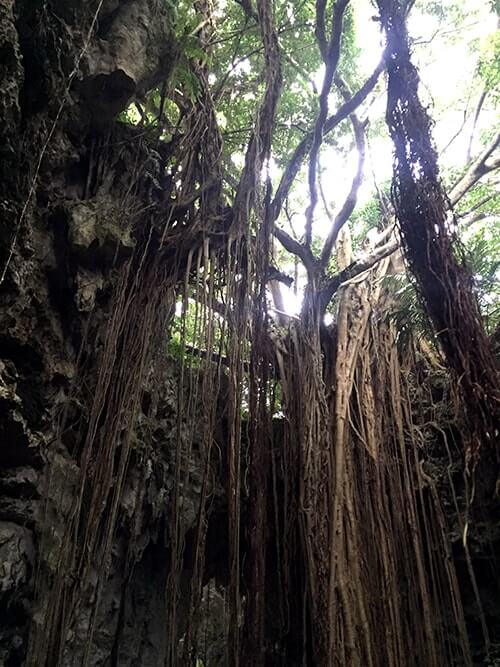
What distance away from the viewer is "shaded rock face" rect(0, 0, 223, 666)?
2.32 metres

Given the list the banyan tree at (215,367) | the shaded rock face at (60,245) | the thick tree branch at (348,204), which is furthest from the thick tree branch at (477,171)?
the shaded rock face at (60,245)

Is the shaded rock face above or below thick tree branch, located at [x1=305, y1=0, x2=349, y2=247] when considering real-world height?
below

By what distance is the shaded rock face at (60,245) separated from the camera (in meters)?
2.32

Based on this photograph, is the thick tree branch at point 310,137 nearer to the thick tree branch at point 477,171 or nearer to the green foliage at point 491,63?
the thick tree branch at point 477,171

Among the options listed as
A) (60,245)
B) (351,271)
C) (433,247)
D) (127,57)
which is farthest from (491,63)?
(60,245)

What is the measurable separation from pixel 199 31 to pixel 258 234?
1.28m

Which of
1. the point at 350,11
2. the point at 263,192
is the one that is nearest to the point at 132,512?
the point at 263,192

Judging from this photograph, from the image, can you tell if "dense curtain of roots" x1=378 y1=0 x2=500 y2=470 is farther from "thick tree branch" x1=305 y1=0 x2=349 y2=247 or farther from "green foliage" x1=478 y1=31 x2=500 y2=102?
"green foliage" x1=478 y1=31 x2=500 y2=102

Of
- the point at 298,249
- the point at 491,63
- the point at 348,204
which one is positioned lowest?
the point at 298,249

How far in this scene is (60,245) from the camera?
2.76 metres

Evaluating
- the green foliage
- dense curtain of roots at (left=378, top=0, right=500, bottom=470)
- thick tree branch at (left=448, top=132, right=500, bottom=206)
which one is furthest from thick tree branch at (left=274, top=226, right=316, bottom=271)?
the green foliage

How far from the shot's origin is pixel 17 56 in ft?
6.95

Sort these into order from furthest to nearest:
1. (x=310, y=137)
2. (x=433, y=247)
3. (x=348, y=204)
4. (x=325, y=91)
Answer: (x=348, y=204) → (x=310, y=137) → (x=325, y=91) → (x=433, y=247)

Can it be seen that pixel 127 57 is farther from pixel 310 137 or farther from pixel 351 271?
pixel 351 271
